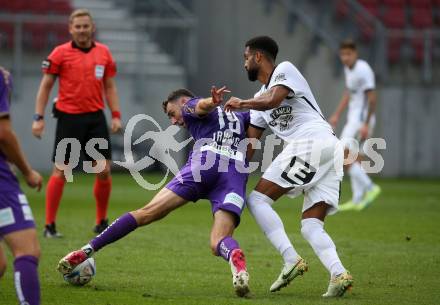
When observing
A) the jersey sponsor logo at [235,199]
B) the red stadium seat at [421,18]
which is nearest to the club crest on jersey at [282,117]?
the jersey sponsor logo at [235,199]

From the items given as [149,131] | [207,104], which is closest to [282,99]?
[207,104]

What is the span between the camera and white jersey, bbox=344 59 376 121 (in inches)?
635

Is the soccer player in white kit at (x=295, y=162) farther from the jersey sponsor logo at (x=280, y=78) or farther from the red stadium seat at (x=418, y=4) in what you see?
the red stadium seat at (x=418, y=4)

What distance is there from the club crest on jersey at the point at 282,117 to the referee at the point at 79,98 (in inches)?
147

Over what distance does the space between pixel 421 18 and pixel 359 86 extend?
33.5 feet

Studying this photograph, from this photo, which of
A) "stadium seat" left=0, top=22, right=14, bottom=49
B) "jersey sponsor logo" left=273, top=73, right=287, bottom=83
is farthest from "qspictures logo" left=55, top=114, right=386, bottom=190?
"stadium seat" left=0, top=22, right=14, bottom=49

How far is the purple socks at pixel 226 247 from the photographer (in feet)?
24.8

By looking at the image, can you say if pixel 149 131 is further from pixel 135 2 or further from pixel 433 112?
pixel 433 112

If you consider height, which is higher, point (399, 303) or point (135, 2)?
Result: point (135, 2)

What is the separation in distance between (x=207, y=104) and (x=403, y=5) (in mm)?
19250

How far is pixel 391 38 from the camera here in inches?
965

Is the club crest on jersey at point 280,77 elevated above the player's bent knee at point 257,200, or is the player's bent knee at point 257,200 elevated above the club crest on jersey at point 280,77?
the club crest on jersey at point 280,77

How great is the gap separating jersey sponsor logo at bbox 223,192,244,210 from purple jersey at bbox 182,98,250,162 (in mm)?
341

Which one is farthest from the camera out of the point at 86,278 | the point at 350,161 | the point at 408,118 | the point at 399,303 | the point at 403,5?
the point at 403,5
